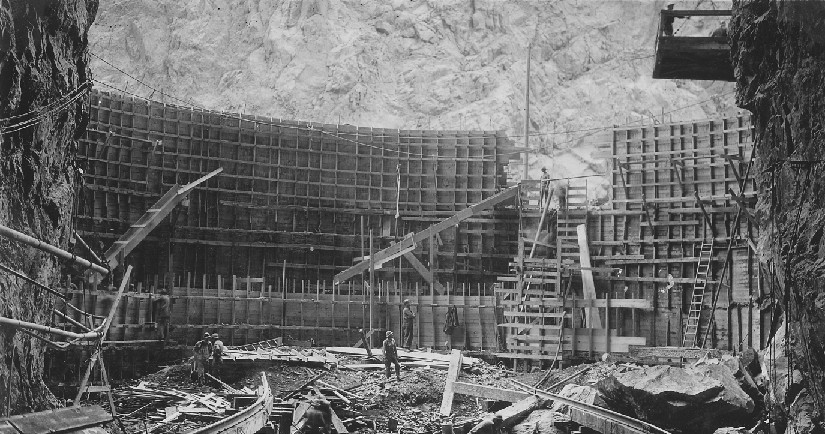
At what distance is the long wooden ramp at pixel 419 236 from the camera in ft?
106

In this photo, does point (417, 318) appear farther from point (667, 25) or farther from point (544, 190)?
point (667, 25)

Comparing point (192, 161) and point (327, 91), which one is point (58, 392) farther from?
point (327, 91)

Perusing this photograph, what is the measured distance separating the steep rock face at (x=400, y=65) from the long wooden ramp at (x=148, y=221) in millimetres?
30366

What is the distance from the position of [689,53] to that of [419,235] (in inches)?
672

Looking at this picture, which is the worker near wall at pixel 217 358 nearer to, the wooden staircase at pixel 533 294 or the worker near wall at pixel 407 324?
the worker near wall at pixel 407 324

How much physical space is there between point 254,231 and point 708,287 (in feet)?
51.8

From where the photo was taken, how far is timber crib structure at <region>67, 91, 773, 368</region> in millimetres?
28859

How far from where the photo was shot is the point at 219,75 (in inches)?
2539

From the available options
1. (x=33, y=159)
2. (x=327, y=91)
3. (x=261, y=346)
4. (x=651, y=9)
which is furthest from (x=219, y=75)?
(x=33, y=159)

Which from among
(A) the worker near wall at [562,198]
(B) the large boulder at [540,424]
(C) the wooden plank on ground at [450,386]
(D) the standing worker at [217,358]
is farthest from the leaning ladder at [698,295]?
(D) the standing worker at [217,358]

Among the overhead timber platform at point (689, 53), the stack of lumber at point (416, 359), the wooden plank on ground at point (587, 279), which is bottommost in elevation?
the stack of lumber at point (416, 359)

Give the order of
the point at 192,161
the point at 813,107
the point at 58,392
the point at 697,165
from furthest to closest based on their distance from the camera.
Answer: the point at 192,161 < the point at 697,165 < the point at 58,392 < the point at 813,107

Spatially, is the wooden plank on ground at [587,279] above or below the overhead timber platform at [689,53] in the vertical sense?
below

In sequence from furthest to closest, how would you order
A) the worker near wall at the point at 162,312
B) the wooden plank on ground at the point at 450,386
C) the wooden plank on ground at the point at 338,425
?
the worker near wall at the point at 162,312 → the wooden plank on ground at the point at 450,386 → the wooden plank on ground at the point at 338,425
